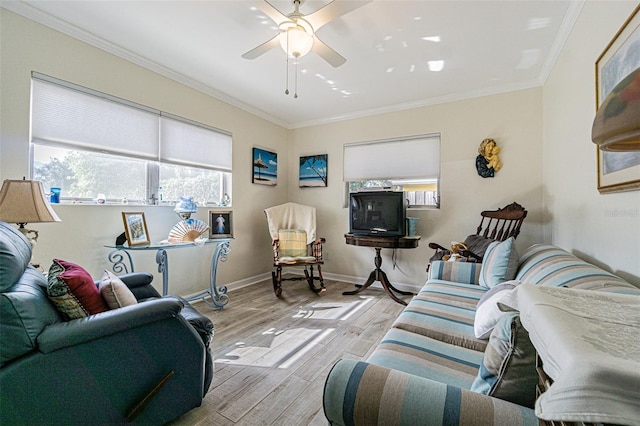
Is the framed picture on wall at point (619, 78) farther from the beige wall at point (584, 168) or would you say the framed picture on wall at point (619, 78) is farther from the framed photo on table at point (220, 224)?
the framed photo on table at point (220, 224)

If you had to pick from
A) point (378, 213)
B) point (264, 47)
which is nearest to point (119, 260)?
point (264, 47)

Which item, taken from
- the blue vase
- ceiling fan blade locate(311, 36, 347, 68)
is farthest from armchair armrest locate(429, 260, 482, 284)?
the blue vase

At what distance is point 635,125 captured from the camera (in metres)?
0.46

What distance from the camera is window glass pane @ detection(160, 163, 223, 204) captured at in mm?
2949

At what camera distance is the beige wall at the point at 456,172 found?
303 cm

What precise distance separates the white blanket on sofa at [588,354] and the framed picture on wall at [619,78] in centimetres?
89

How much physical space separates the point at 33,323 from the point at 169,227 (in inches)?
79.1

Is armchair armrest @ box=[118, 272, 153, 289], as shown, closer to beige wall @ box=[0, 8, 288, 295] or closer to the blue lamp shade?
beige wall @ box=[0, 8, 288, 295]

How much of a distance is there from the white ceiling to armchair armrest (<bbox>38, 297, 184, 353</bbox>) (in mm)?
2084

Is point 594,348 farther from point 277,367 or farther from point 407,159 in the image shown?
point 407,159

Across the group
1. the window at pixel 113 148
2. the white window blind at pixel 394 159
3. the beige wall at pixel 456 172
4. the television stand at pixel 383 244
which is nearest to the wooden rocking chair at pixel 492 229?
the beige wall at pixel 456 172

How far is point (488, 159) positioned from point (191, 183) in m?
3.60

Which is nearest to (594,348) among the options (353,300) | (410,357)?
(410,357)

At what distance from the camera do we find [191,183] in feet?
10.5
